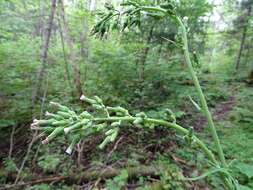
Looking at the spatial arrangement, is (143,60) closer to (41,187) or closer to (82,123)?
(41,187)

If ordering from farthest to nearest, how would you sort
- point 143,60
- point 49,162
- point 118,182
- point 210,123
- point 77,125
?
point 143,60 < point 49,162 < point 118,182 < point 210,123 < point 77,125

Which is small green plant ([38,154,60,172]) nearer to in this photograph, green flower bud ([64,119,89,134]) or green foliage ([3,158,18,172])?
green foliage ([3,158,18,172])

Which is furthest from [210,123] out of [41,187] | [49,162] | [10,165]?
[10,165]

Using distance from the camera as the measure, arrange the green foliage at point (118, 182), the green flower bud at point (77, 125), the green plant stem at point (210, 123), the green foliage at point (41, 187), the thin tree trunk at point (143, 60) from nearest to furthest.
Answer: the green flower bud at point (77, 125) < the green plant stem at point (210, 123) < the green foliage at point (118, 182) < the green foliage at point (41, 187) < the thin tree trunk at point (143, 60)

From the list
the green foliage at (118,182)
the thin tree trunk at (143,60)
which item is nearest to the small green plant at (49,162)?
the green foliage at (118,182)

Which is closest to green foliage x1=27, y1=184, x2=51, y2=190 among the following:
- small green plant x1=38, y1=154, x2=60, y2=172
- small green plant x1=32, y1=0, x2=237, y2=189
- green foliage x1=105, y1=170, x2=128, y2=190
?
small green plant x1=38, y1=154, x2=60, y2=172

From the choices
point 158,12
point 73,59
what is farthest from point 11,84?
point 158,12

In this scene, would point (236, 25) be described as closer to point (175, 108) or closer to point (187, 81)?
point (187, 81)

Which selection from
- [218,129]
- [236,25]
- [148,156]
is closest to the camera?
[148,156]

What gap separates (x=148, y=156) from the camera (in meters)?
3.96

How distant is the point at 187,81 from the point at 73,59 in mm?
3211

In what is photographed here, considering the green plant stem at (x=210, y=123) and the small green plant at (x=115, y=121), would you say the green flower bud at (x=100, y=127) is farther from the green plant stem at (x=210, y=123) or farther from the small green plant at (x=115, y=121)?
the green plant stem at (x=210, y=123)

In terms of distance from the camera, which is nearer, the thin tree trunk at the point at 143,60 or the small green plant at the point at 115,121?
the small green plant at the point at 115,121

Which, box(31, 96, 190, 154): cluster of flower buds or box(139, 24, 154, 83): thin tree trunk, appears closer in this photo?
box(31, 96, 190, 154): cluster of flower buds
